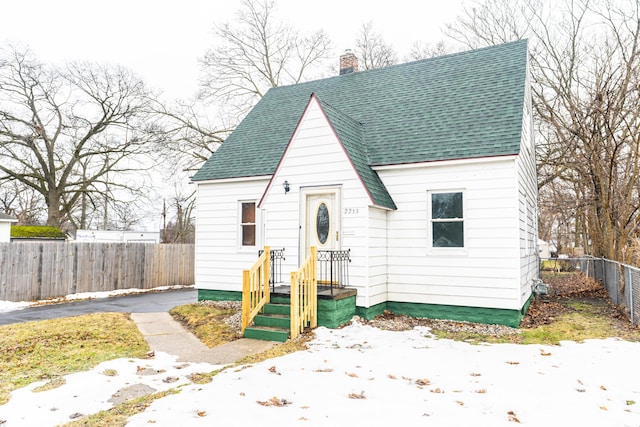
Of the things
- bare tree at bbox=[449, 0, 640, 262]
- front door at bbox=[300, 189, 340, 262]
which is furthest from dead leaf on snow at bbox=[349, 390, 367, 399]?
bare tree at bbox=[449, 0, 640, 262]

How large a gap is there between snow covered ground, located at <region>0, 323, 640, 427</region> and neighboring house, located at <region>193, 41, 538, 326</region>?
2228 millimetres

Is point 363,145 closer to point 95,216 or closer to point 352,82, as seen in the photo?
point 352,82

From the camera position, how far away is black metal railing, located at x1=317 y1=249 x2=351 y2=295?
899 cm

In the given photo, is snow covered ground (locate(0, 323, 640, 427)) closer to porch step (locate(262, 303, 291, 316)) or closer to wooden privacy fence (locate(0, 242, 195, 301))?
porch step (locate(262, 303, 291, 316))

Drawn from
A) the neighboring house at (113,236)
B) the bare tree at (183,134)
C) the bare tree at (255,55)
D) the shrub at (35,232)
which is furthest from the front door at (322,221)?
the neighboring house at (113,236)

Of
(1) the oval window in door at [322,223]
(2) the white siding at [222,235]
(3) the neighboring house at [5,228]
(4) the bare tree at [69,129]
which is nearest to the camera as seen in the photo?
Answer: (1) the oval window in door at [322,223]

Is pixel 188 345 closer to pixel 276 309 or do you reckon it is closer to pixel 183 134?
pixel 276 309

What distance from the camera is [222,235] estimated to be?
12156 mm

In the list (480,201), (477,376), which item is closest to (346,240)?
(480,201)

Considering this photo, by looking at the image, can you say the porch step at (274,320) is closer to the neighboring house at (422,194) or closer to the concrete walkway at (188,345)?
the concrete walkway at (188,345)

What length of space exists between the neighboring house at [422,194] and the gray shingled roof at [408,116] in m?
0.05

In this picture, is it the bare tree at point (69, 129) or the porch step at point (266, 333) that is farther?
the bare tree at point (69, 129)

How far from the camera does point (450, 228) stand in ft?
30.1

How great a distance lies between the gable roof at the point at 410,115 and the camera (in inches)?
366
